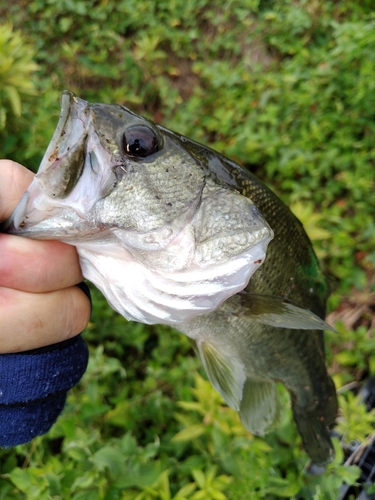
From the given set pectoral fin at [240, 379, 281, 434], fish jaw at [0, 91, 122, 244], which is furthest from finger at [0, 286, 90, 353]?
pectoral fin at [240, 379, 281, 434]

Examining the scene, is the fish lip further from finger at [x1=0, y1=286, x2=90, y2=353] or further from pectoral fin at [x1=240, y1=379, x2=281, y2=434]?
pectoral fin at [x1=240, y1=379, x2=281, y2=434]

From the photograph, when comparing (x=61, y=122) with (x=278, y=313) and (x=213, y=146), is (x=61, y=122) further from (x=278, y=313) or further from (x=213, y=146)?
(x=213, y=146)

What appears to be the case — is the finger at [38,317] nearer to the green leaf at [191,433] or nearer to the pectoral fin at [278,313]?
the pectoral fin at [278,313]

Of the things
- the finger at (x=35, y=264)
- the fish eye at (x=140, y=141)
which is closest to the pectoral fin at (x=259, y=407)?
the finger at (x=35, y=264)

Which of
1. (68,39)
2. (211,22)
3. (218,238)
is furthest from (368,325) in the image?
(68,39)

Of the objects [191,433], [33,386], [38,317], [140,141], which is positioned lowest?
[191,433]

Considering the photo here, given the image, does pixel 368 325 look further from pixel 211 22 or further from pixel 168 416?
pixel 211 22

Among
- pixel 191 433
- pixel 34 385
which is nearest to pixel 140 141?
pixel 34 385
